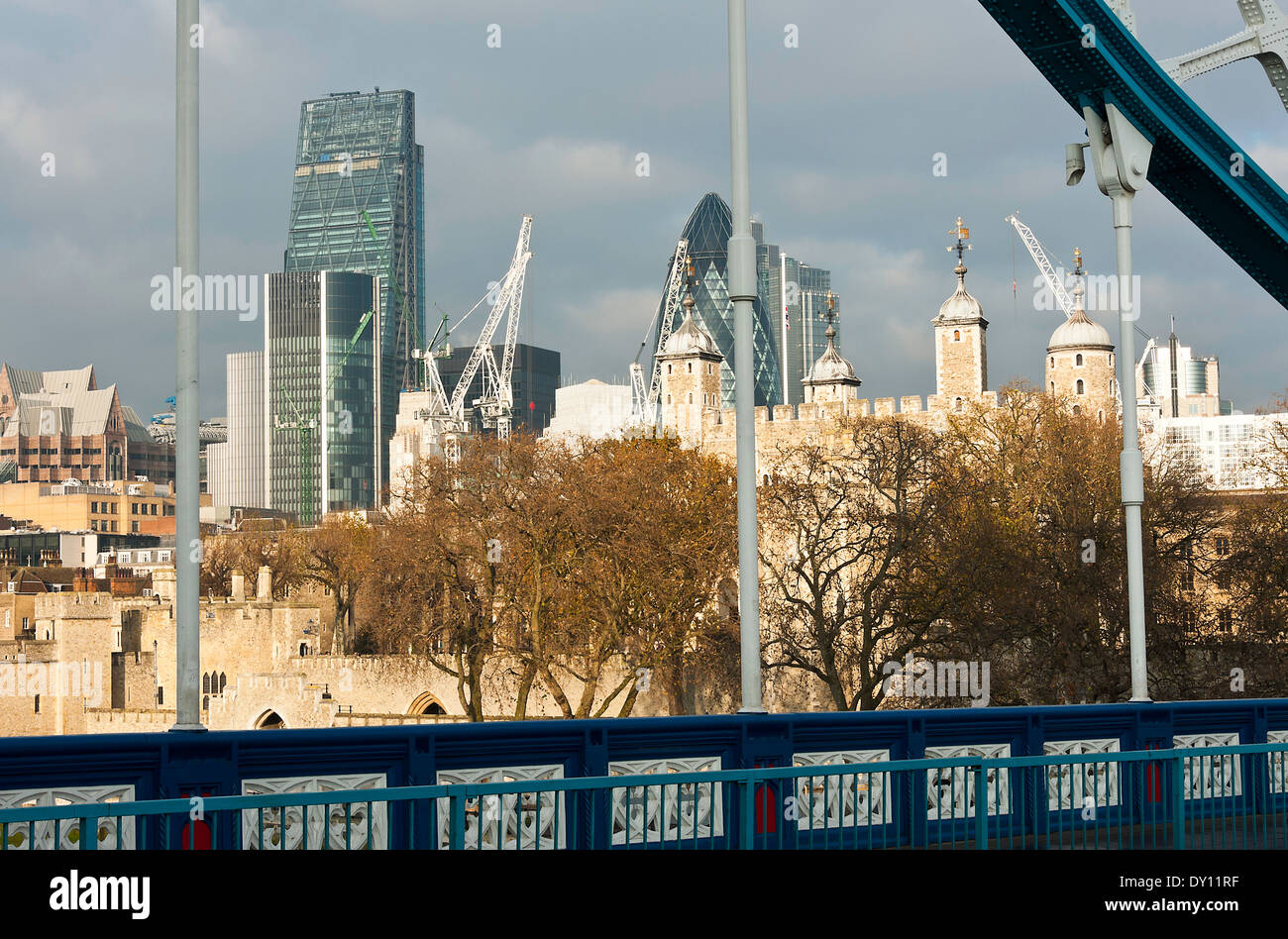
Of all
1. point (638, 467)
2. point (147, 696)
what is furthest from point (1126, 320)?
point (147, 696)

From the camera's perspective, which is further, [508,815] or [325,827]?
[508,815]

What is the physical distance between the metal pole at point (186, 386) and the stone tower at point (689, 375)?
67.3 meters

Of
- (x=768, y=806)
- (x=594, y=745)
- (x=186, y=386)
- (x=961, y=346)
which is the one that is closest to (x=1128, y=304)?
(x=768, y=806)

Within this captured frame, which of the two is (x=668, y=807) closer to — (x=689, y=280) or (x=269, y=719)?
(x=269, y=719)

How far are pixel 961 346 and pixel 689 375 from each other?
595 inches

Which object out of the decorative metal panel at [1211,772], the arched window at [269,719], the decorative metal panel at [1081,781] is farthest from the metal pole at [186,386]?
the arched window at [269,719]

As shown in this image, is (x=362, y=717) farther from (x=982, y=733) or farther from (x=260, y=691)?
(x=982, y=733)

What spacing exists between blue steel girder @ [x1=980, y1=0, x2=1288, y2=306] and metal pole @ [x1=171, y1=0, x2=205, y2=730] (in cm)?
830

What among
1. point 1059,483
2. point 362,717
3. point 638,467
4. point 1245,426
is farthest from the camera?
point 1245,426

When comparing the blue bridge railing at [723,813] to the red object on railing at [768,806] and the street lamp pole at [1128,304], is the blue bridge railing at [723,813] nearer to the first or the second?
the red object on railing at [768,806]

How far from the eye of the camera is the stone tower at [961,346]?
71.1 m

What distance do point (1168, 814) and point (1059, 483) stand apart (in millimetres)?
33861

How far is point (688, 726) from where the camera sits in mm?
12953

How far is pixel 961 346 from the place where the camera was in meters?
71.5
